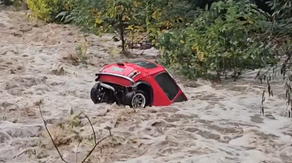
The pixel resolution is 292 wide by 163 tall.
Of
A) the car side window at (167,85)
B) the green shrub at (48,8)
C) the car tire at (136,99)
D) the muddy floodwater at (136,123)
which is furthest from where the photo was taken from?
the green shrub at (48,8)

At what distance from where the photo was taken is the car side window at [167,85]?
6.13 m

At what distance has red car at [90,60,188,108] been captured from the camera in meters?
5.89

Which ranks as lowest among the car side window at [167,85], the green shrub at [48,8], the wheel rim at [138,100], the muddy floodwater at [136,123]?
the muddy floodwater at [136,123]

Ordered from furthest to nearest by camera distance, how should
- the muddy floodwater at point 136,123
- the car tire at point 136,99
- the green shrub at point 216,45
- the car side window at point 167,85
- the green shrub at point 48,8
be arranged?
the green shrub at point 48,8 < the green shrub at point 216,45 < the car side window at point 167,85 < the car tire at point 136,99 < the muddy floodwater at point 136,123

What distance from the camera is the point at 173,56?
25.8 ft

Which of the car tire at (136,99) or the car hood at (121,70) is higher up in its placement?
the car hood at (121,70)

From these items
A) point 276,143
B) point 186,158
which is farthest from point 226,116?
point 186,158

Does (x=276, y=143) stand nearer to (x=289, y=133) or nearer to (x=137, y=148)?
(x=289, y=133)

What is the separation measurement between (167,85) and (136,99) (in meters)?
0.48

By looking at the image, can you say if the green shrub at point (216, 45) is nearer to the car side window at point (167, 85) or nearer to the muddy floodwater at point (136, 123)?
the muddy floodwater at point (136, 123)

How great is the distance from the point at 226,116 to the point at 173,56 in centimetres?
209

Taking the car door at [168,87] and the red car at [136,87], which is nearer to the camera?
the red car at [136,87]

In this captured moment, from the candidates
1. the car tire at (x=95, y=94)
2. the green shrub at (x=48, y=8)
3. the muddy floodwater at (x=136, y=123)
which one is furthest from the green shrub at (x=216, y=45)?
the green shrub at (x=48, y=8)

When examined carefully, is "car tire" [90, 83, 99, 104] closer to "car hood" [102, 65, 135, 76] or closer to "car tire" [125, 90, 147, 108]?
"car hood" [102, 65, 135, 76]
